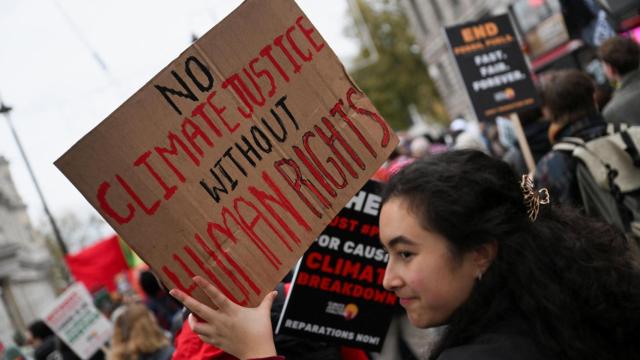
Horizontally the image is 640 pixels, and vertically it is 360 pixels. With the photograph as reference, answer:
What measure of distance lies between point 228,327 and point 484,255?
0.78 m

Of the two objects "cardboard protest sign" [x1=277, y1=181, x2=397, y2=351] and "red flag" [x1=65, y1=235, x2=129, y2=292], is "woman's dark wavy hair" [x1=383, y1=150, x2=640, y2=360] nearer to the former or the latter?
"cardboard protest sign" [x1=277, y1=181, x2=397, y2=351]

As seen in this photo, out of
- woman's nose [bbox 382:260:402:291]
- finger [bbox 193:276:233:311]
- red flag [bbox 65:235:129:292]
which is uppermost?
finger [bbox 193:276:233:311]

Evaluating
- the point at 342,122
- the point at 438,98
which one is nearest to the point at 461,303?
the point at 342,122

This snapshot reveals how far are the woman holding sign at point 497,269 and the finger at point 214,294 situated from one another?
0.51 m

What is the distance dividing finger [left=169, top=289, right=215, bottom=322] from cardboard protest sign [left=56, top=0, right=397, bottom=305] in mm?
40

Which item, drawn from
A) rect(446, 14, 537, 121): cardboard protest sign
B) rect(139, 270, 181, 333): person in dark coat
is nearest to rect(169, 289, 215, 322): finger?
rect(446, 14, 537, 121): cardboard protest sign

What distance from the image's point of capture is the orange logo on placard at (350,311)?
2.95m

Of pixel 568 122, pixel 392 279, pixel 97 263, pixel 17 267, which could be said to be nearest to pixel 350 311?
pixel 392 279

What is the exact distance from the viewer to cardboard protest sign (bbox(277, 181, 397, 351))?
2.91 metres

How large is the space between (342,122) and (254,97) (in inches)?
12.3

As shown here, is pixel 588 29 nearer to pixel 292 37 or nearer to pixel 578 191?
pixel 578 191

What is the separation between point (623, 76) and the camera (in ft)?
14.9

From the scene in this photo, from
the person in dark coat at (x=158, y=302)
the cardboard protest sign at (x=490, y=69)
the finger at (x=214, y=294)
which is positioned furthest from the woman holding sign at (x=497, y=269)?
the person in dark coat at (x=158, y=302)

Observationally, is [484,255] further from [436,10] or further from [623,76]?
[436,10]
